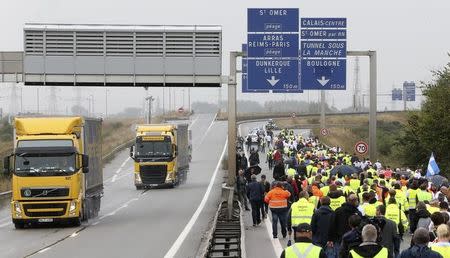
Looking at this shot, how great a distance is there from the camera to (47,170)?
26375 millimetres

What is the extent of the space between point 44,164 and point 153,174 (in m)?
20.1

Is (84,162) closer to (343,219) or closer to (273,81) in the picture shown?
(273,81)

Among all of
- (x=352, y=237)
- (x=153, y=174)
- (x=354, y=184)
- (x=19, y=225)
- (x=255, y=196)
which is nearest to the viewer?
(x=352, y=237)

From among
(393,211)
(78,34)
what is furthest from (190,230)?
(78,34)

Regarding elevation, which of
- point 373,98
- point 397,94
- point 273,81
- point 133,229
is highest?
point 397,94

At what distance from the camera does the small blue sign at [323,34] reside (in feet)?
125

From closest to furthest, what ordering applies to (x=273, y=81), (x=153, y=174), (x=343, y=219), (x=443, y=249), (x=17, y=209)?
(x=443, y=249) → (x=343, y=219) → (x=17, y=209) → (x=273, y=81) → (x=153, y=174)

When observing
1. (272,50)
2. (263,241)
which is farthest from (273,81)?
(263,241)

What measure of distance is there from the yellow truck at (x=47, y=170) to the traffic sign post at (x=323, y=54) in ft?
43.7

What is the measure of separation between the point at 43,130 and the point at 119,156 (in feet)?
172

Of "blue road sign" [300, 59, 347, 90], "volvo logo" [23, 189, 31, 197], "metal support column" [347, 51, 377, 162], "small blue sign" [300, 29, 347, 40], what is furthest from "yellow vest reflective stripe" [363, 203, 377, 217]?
"metal support column" [347, 51, 377, 162]

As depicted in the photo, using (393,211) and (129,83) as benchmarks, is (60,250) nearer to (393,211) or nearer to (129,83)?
(393,211)

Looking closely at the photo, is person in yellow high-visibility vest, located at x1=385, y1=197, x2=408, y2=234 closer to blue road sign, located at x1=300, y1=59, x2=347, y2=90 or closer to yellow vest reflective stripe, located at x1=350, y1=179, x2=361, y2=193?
yellow vest reflective stripe, located at x1=350, y1=179, x2=361, y2=193

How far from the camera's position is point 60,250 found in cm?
2141
